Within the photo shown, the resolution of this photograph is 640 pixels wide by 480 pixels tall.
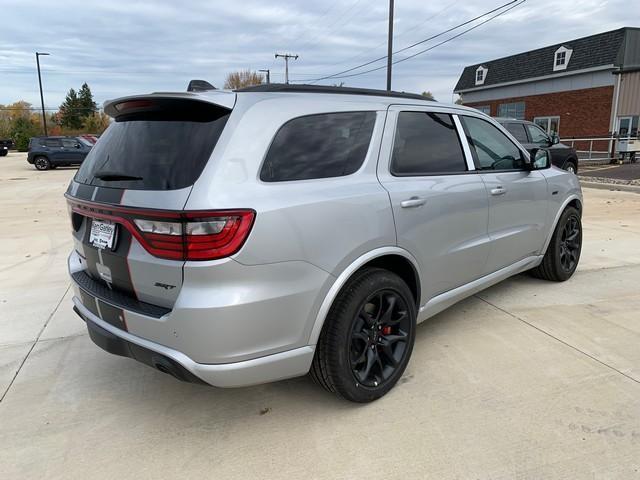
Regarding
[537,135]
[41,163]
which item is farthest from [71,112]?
[537,135]

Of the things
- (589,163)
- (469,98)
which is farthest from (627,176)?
(469,98)

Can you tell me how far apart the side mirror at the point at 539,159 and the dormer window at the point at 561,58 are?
107ft

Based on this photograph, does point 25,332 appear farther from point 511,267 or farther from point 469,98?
point 469,98

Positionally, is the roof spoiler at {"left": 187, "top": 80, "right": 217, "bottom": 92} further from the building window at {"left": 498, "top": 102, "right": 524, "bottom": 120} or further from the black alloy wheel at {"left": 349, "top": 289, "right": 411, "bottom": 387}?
the building window at {"left": 498, "top": 102, "right": 524, "bottom": 120}

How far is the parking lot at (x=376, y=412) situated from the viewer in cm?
238

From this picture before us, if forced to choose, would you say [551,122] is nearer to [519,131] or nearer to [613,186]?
[613,186]

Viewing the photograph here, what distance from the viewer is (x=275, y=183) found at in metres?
2.31

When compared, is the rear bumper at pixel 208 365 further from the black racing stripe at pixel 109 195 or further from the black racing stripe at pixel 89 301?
the black racing stripe at pixel 109 195

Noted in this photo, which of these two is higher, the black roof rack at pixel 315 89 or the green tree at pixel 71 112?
the green tree at pixel 71 112

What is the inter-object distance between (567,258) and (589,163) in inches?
710

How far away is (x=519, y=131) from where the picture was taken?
11680 millimetres

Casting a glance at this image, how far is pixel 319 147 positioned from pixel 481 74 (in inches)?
1645

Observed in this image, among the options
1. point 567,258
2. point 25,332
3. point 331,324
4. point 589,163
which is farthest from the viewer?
point 589,163

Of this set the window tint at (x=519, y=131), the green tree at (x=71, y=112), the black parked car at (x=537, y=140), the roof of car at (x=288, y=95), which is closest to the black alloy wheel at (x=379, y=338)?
the roof of car at (x=288, y=95)
